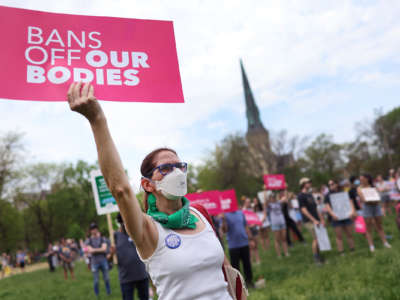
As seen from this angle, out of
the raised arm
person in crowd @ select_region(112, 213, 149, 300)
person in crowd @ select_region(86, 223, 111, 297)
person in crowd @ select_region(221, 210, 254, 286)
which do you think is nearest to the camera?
the raised arm

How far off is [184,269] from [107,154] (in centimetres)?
74

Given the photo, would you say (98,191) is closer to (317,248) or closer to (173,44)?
(317,248)

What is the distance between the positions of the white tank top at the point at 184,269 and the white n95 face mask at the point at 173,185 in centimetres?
24

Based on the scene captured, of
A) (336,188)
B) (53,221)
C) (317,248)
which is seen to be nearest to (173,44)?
(317,248)

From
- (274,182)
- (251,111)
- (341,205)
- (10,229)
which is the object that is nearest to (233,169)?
(10,229)

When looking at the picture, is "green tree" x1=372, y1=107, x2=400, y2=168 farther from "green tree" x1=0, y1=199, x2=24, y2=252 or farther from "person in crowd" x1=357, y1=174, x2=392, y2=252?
"green tree" x1=0, y1=199, x2=24, y2=252


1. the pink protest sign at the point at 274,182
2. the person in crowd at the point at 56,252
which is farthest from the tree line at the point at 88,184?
the pink protest sign at the point at 274,182

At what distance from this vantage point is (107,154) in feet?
5.99

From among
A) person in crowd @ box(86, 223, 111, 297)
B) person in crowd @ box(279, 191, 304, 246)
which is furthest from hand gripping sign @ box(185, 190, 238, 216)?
person in crowd @ box(279, 191, 304, 246)

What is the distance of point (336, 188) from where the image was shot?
10.4m

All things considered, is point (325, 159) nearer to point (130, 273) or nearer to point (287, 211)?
point (287, 211)

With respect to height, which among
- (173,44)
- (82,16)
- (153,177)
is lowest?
(153,177)

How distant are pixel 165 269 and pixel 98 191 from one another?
285 inches

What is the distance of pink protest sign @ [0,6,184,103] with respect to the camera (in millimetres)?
2295
